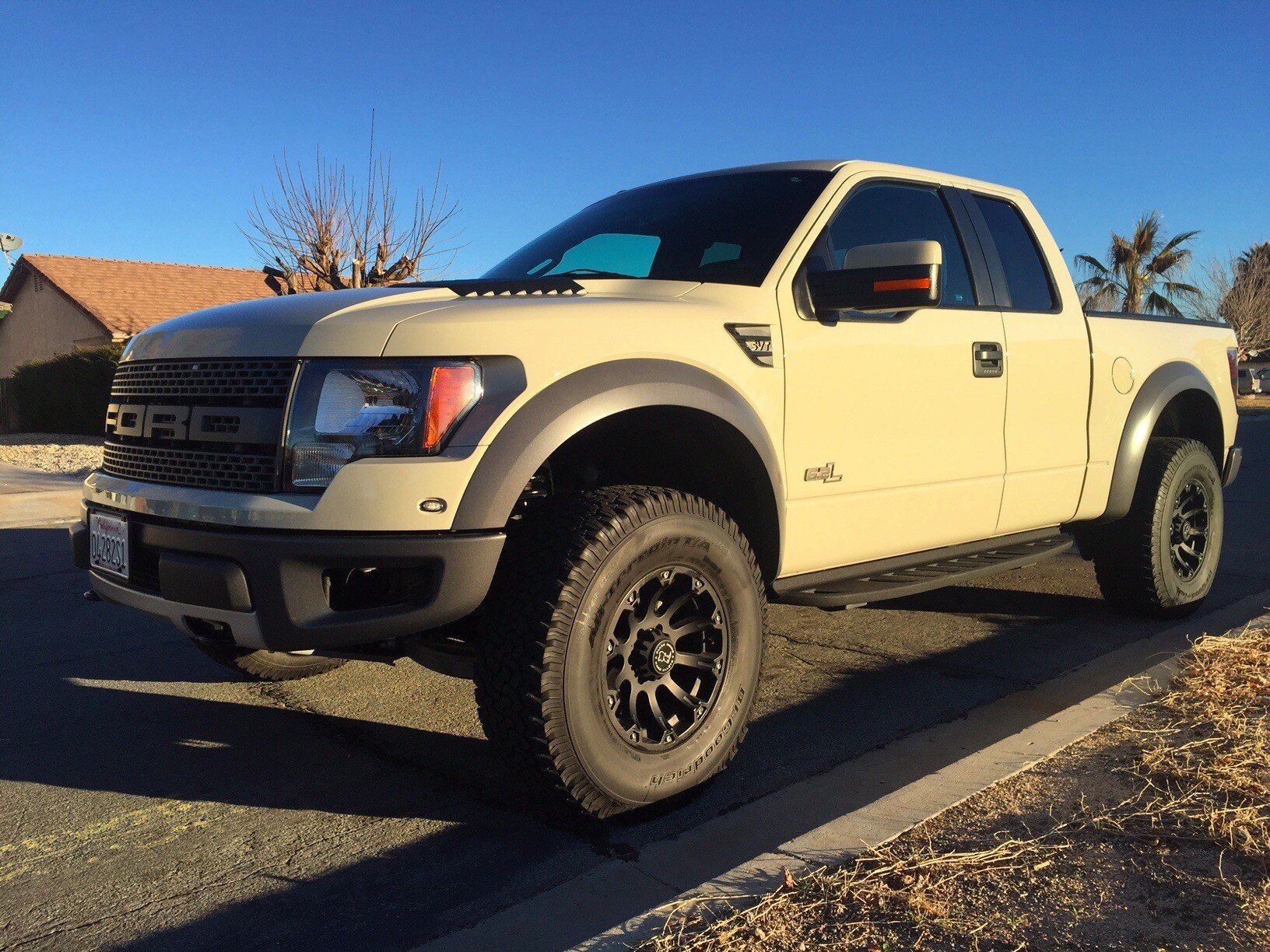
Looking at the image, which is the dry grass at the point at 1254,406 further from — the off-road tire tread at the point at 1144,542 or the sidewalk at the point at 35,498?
the sidewalk at the point at 35,498

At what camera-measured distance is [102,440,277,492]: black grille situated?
2680mm

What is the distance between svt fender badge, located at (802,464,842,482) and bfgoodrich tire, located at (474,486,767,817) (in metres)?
0.43

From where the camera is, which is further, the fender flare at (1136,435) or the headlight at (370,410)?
the fender flare at (1136,435)

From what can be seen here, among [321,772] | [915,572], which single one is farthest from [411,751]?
[915,572]

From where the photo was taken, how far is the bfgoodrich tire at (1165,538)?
16.6 feet

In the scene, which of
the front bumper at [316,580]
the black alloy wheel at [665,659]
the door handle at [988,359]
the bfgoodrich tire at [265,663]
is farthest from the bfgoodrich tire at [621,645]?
the door handle at [988,359]

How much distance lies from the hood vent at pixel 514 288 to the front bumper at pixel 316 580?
0.86m

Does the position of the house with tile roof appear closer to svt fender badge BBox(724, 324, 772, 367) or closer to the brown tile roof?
the brown tile roof

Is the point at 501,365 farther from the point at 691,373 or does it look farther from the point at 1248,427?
the point at 1248,427

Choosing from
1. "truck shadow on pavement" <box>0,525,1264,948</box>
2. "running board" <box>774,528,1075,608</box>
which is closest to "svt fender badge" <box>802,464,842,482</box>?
"running board" <box>774,528,1075,608</box>

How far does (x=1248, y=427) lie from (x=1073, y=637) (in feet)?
76.9

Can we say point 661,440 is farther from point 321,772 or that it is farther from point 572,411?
point 321,772

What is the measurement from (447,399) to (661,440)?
0.90 metres

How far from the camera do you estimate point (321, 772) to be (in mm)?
3396
